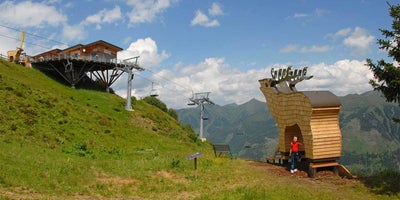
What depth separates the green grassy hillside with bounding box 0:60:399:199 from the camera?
14398 mm

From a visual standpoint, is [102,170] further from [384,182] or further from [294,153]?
[384,182]

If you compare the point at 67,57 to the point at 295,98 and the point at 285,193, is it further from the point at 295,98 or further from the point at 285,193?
the point at 285,193

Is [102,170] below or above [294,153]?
below

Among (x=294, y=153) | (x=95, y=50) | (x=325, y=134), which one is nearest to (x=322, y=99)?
(x=325, y=134)

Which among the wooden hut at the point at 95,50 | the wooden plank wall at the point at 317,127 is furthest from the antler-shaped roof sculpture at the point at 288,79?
the wooden hut at the point at 95,50

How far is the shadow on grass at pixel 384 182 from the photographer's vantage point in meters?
14.8

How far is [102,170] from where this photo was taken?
62.6 ft

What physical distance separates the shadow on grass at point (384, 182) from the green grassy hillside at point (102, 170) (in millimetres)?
119

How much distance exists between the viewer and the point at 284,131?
21.8 metres

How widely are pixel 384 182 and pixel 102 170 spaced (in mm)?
13217

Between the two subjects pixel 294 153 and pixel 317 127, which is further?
pixel 294 153

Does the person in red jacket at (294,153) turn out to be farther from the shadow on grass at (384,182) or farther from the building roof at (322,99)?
the shadow on grass at (384,182)

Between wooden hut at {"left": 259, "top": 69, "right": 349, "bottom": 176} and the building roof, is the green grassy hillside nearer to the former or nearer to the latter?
wooden hut at {"left": 259, "top": 69, "right": 349, "bottom": 176}

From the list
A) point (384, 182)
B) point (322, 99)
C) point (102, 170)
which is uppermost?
point (322, 99)
